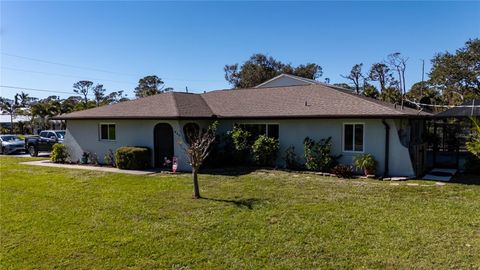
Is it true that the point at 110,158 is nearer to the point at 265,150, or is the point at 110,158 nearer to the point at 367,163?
the point at 265,150

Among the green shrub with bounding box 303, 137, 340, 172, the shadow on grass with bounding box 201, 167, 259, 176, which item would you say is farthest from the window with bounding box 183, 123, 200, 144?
the green shrub with bounding box 303, 137, 340, 172

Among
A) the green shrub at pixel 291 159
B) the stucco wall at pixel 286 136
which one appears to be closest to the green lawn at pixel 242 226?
the stucco wall at pixel 286 136

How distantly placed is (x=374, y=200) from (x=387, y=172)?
14.6 feet

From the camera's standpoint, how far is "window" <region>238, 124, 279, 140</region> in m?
16.1

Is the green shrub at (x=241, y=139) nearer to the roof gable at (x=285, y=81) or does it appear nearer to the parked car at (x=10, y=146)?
the parked car at (x=10, y=146)

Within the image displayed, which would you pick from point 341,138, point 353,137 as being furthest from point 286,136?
point 353,137

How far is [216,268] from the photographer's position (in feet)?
17.6

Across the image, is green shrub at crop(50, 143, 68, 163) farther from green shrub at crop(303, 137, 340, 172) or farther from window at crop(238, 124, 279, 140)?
green shrub at crop(303, 137, 340, 172)

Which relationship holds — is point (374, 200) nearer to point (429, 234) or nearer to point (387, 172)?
point (429, 234)

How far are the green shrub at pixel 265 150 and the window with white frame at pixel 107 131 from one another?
7.13m

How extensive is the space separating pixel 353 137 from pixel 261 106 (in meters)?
4.73

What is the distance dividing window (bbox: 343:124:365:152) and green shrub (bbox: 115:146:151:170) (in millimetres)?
8472

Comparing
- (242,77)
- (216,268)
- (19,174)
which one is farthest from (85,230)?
(242,77)

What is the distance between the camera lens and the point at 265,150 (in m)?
15.4
